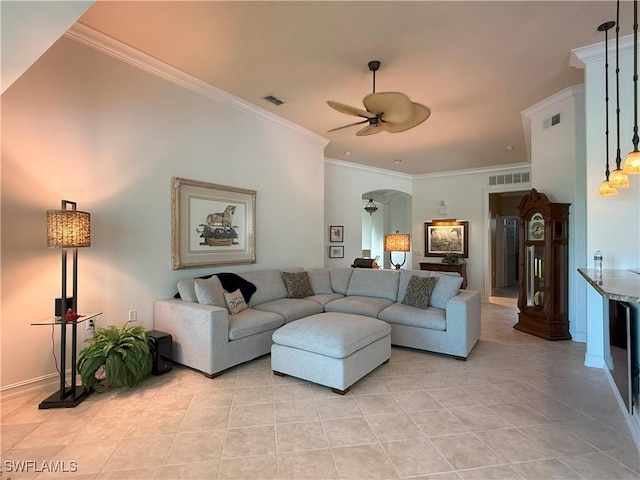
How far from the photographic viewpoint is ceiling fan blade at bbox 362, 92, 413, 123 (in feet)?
9.05

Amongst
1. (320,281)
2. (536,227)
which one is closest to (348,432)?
(320,281)

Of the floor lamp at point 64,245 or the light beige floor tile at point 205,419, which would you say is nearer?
the light beige floor tile at point 205,419

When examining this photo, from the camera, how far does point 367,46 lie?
9.75ft

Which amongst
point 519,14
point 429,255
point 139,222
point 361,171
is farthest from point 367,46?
point 429,255

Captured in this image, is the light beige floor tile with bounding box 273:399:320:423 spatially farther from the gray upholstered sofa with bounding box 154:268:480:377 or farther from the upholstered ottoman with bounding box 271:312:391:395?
the gray upholstered sofa with bounding box 154:268:480:377

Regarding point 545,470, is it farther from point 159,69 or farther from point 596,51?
point 159,69

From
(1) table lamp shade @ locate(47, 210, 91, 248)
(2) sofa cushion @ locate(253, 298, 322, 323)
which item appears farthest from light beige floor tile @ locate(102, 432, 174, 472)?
(2) sofa cushion @ locate(253, 298, 322, 323)

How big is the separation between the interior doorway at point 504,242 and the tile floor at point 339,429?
17.0 ft

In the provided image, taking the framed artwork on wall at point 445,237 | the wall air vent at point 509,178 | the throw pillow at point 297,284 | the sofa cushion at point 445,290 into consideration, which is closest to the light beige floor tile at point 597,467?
the sofa cushion at point 445,290

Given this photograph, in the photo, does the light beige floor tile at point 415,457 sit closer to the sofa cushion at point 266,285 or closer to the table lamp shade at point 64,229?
the sofa cushion at point 266,285

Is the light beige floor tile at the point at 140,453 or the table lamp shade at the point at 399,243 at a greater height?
the table lamp shade at the point at 399,243

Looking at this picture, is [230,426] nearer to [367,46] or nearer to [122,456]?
[122,456]

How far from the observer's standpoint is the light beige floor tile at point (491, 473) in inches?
68.2

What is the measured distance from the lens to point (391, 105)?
288cm
